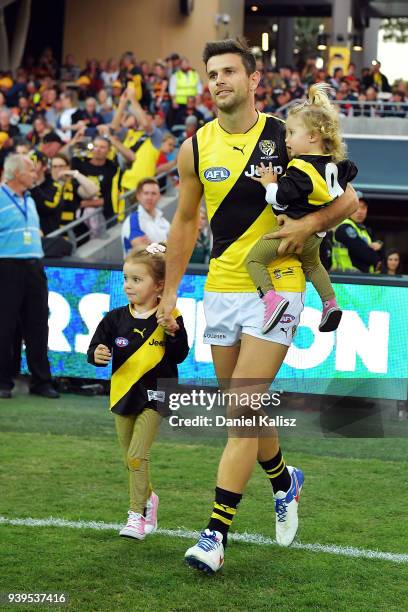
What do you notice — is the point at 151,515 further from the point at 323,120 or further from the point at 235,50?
the point at 235,50

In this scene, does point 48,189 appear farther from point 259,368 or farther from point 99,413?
point 259,368

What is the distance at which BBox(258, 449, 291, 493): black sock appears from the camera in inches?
218

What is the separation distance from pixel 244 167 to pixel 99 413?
482cm

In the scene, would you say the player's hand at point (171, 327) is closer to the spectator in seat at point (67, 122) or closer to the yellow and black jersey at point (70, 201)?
the yellow and black jersey at point (70, 201)

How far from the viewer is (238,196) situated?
16.9 feet

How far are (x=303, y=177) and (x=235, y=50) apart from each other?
66 centimetres

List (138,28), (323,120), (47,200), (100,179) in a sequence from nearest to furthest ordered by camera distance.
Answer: (323,120), (47,200), (100,179), (138,28)

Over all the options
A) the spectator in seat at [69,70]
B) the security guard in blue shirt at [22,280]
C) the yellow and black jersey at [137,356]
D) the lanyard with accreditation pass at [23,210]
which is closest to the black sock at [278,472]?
the yellow and black jersey at [137,356]

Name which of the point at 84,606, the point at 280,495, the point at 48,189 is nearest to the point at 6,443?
the point at 280,495

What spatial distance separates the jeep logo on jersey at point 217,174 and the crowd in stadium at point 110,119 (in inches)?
239

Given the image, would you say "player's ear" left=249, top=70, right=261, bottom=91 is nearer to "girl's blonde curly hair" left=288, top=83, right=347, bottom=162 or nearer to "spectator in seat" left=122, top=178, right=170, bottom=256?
"girl's blonde curly hair" left=288, top=83, right=347, bottom=162

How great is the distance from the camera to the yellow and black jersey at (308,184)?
499cm

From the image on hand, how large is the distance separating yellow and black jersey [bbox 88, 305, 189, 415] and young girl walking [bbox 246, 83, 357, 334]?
2.49 feet

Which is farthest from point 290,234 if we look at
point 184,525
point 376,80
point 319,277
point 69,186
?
point 376,80
